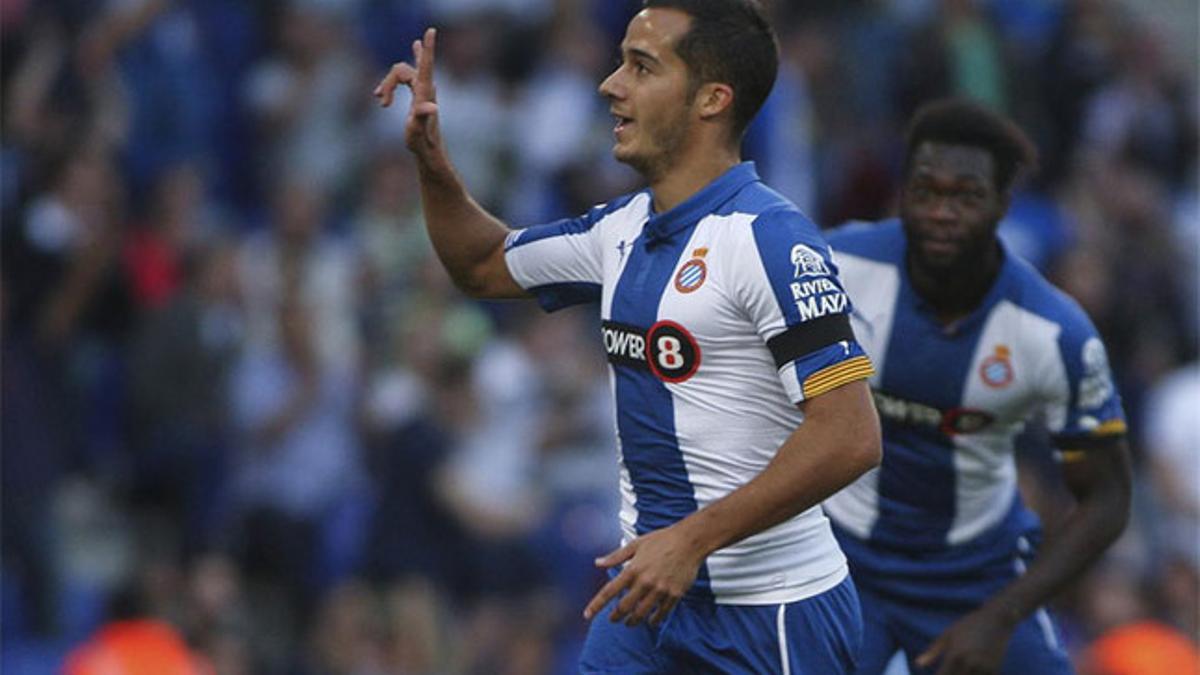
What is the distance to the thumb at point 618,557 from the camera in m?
4.89

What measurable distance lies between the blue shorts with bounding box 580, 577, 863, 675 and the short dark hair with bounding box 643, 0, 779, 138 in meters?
1.16

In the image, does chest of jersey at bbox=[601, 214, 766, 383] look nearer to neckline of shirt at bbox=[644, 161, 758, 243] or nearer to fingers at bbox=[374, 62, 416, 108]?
neckline of shirt at bbox=[644, 161, 758, 243]

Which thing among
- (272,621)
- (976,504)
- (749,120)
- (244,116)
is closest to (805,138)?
(244,116)

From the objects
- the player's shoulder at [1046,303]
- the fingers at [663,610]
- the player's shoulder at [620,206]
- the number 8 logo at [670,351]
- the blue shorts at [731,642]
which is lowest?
the blue shorts at [731,642]

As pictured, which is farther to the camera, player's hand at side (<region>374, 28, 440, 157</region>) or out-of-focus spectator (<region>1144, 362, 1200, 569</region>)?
out-of-focus spectator (<region>1144, 362, 1200, 569</region>)

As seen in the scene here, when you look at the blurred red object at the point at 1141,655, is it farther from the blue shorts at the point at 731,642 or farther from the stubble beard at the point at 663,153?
the stubble beard at the point at 663,153

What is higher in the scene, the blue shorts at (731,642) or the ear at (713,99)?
the ear at (713,99)

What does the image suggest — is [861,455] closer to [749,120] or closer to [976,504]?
[749,120]

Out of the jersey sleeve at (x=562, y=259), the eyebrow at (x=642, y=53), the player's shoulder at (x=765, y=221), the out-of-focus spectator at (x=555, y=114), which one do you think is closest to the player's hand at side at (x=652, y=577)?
the player's shoulder at (x=765, y=221)

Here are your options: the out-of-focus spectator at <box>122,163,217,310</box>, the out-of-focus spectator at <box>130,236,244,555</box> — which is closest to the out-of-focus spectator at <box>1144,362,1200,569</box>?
the out-of-focus spectator at <box>130,236,244,555</box>

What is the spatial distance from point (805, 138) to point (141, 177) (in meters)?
3.96

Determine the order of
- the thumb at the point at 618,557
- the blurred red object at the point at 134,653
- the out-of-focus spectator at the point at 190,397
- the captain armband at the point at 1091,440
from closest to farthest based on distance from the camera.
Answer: the thumb at the point at 618,557 < the captain armband at the point at 1091,440 < the blurred red object at the point at 134,653 < the out-of-focus spectator at the point at 190,397

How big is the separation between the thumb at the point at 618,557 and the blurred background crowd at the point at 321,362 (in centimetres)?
466

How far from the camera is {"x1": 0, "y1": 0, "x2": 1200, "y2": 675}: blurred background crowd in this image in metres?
10.5
